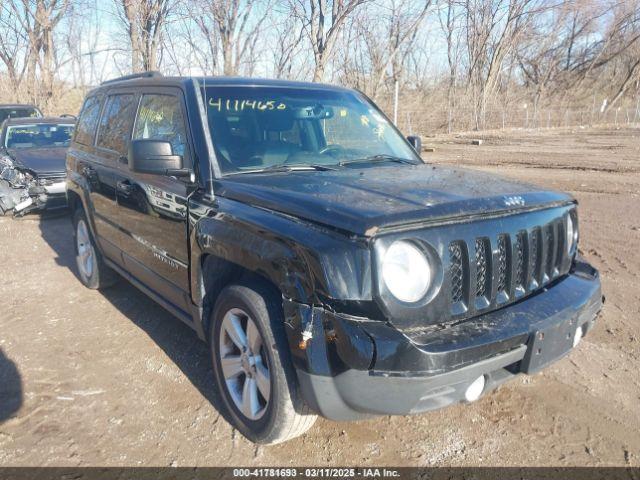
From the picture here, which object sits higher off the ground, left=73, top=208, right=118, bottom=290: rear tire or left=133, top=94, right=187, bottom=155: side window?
left=133, top=94, right=187, bottom=155: side window

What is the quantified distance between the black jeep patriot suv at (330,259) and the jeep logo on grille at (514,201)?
0.02 metres

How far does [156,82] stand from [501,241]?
8.89ft

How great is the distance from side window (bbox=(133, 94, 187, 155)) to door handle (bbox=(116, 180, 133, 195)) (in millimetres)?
363

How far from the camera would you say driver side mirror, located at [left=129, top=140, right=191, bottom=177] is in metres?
3.02

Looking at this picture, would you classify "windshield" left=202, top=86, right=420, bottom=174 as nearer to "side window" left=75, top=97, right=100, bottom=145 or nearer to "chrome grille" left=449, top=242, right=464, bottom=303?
"chrome grille" left=449, top=242, right=464, bottom=303

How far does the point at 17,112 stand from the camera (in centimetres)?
1571

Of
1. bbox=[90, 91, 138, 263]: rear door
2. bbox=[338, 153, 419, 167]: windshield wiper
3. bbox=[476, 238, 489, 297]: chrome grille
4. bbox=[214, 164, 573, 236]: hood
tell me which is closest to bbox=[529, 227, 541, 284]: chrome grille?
bbox=[214, 164, 573, 236]: hood

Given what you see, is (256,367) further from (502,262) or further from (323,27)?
(323,27)

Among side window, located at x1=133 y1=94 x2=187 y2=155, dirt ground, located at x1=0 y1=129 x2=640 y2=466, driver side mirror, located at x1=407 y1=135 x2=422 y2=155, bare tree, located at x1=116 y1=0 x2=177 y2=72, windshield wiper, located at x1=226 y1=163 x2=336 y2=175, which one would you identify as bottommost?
dirt ground, located at x1=0 y1=129 x2=640 y2=466

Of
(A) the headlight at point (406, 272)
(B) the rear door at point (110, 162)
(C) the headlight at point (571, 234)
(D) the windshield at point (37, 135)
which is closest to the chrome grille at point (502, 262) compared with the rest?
(A) the headlight at point (406, 272)

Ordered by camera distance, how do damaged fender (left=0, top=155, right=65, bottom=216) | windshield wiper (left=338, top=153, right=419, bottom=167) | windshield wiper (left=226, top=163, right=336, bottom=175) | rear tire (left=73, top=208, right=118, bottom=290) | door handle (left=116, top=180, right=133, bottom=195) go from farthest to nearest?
1. damaged fender (left=0, top=155, right=65, bottom=216)
2. rear tire (left=73, top=208, right=118, bottom=290)
3. door handle (left=116, top=180, right=133, bottom=195)
4. windshield wiper (left=338, top=153, right=419, bottom=167)
5. windshield wiper (left=226, top=163, right=336, bottom=175)

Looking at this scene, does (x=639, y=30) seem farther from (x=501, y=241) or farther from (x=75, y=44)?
(x=501, y=241)

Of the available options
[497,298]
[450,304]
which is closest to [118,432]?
[450,304]

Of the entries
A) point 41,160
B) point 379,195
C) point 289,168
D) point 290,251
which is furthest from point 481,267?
point 41,160
